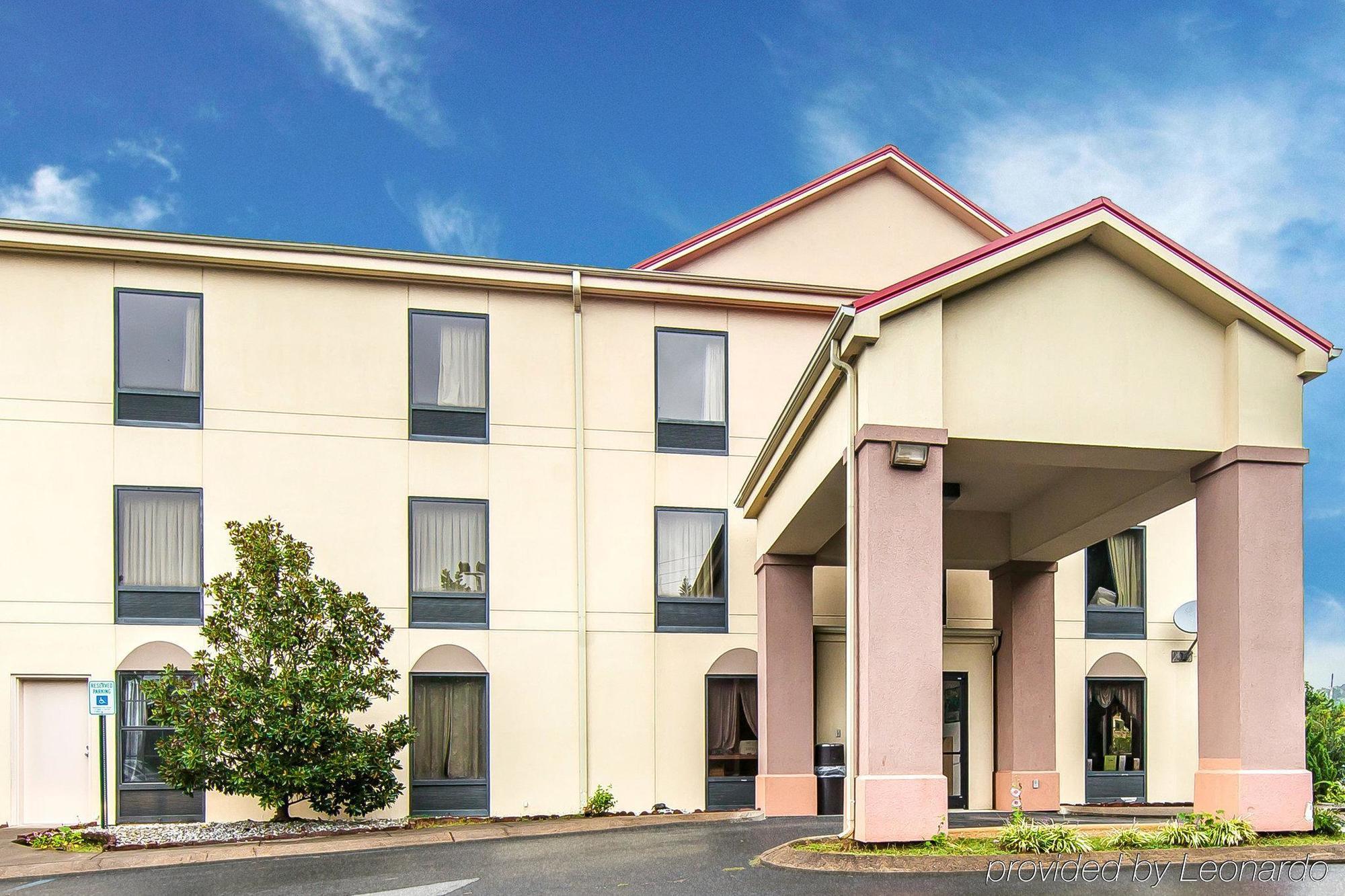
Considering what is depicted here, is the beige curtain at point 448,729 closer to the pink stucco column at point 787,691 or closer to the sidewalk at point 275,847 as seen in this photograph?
the sidewalk at point 275,847

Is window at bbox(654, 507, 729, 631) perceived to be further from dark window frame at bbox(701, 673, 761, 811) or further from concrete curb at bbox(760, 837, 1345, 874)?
concrete curb at bbox(760, 837, 1345, 874)

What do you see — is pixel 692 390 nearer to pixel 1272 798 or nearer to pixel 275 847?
pixel 275 847

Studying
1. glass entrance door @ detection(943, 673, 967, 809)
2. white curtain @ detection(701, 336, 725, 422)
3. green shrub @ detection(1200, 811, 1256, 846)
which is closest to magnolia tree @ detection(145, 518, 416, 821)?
white curtain @ detection(701, 336, 725, 422)

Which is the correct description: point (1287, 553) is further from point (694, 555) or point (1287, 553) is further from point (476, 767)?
point (476, 767)

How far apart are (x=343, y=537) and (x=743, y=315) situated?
7.22 meters

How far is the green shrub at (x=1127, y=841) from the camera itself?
9.82 meters

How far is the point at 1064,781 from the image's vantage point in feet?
60.9

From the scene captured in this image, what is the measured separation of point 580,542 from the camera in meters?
17.5

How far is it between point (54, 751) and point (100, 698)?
7.71 feet

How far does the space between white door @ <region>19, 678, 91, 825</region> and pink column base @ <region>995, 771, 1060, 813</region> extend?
13000 mm

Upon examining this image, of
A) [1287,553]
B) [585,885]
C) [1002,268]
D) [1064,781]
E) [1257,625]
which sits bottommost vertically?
[1064,781]

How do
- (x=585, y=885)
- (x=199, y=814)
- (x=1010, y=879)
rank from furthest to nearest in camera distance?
(x=199, y=814) → (x=585, y=885) → (x=1010, y=879)

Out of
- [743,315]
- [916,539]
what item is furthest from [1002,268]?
[743,315]

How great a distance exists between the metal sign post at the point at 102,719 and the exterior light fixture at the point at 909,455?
1057 centimetres
